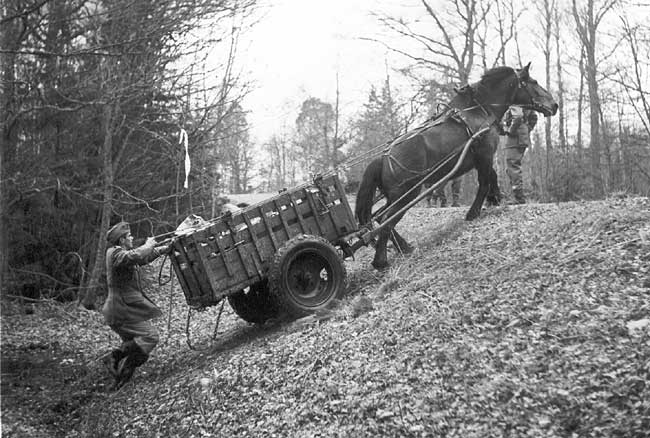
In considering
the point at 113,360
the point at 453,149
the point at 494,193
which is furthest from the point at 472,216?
the point at 113,360

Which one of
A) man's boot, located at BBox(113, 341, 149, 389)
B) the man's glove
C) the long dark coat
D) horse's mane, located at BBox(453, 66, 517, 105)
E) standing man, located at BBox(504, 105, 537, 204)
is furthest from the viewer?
standing man, located at BBox(504, 105, 537, 204)

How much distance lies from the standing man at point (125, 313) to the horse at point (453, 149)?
3.38 meters

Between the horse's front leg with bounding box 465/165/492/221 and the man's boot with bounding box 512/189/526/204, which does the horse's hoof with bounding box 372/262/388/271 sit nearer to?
the horse's front leg with bounding box 465/165/492/221

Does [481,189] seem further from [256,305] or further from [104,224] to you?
[104,224]

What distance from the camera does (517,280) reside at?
20.6 ft

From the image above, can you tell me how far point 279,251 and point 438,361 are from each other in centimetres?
294

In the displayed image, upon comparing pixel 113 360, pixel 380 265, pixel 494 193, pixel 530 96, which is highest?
pixel 530 96

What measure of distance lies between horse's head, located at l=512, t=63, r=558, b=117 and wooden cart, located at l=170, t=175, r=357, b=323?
4.01m

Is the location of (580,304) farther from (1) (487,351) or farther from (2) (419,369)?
(2) (419,369)

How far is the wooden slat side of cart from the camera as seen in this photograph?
7.22 meters

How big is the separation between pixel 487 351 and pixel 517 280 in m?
1.48

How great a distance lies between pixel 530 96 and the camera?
10.2 m

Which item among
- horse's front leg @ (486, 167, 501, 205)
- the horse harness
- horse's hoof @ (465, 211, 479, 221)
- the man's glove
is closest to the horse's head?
the horse harness

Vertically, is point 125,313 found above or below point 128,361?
above
